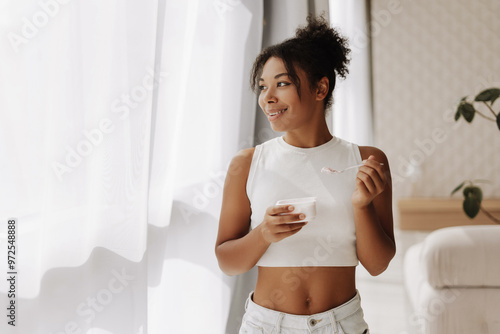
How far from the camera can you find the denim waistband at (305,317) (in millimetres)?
1118

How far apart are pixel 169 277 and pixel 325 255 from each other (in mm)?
515

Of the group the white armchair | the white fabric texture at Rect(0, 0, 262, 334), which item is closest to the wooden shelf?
the white armchair

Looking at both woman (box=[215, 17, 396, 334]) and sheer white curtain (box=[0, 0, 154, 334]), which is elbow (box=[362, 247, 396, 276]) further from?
sheer white curtain (box=[0, 0, 154, 334])

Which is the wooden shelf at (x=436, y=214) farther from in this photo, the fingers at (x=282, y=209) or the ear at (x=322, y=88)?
the fingers at (x=282, y=209)

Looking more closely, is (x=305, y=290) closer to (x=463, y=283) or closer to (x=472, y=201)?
(x=463, y=283)

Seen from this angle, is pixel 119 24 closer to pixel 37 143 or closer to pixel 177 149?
pixel 37 143

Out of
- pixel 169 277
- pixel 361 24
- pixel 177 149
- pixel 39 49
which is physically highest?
pixel 361 24

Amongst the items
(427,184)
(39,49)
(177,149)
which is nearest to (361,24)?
(427,184)

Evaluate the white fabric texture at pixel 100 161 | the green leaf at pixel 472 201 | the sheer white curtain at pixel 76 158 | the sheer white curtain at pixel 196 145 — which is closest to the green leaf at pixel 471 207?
the green leaf at pixel 472 201

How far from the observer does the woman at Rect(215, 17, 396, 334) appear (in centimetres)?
113

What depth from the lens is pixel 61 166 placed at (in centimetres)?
97

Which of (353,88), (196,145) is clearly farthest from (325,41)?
(353,88)

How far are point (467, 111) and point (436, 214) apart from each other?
239 centimetres

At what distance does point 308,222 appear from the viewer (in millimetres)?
1123
